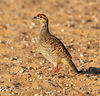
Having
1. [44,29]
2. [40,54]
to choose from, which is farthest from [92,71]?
[40,54]

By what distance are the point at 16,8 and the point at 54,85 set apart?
9472 mm

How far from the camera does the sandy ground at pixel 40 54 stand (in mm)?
7262

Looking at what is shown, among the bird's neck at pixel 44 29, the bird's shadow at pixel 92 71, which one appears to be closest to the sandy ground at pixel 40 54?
the bird's shadow at pixel 92 71

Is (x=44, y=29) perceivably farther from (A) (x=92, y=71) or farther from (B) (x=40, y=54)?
(A) (x=92, y=71)

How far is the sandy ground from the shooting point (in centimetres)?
726

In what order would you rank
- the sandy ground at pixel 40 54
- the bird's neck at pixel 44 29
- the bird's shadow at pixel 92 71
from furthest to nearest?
the bird's shadow at pixel 92 71 < the bird's neck at pixel 44 29 < the sandy ground at pixel 40 54

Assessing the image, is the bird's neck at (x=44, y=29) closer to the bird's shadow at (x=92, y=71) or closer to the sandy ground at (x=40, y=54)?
the sandy ground at (x=40, y=54)

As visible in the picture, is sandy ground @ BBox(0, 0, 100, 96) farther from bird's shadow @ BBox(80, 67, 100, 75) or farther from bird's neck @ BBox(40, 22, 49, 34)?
bird's neck @ BBox(40, 22, 49, 34)

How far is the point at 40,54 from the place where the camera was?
9.90m

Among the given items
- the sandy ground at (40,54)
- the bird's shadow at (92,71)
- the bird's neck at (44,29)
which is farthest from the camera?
the bird's shadow at (92,71)

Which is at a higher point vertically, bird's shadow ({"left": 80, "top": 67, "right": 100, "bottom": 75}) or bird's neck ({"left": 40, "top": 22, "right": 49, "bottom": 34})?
bird's neck ({"left": 40, "top": 22, "right": 49, "bottom": 34})

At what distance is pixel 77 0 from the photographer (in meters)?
18.3

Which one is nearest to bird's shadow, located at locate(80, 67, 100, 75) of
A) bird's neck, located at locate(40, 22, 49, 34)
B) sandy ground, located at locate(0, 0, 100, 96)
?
sandy ground, located at locate(0, 0, 100, 96)

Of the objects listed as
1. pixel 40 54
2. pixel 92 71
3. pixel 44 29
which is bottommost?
pixel 92 71
